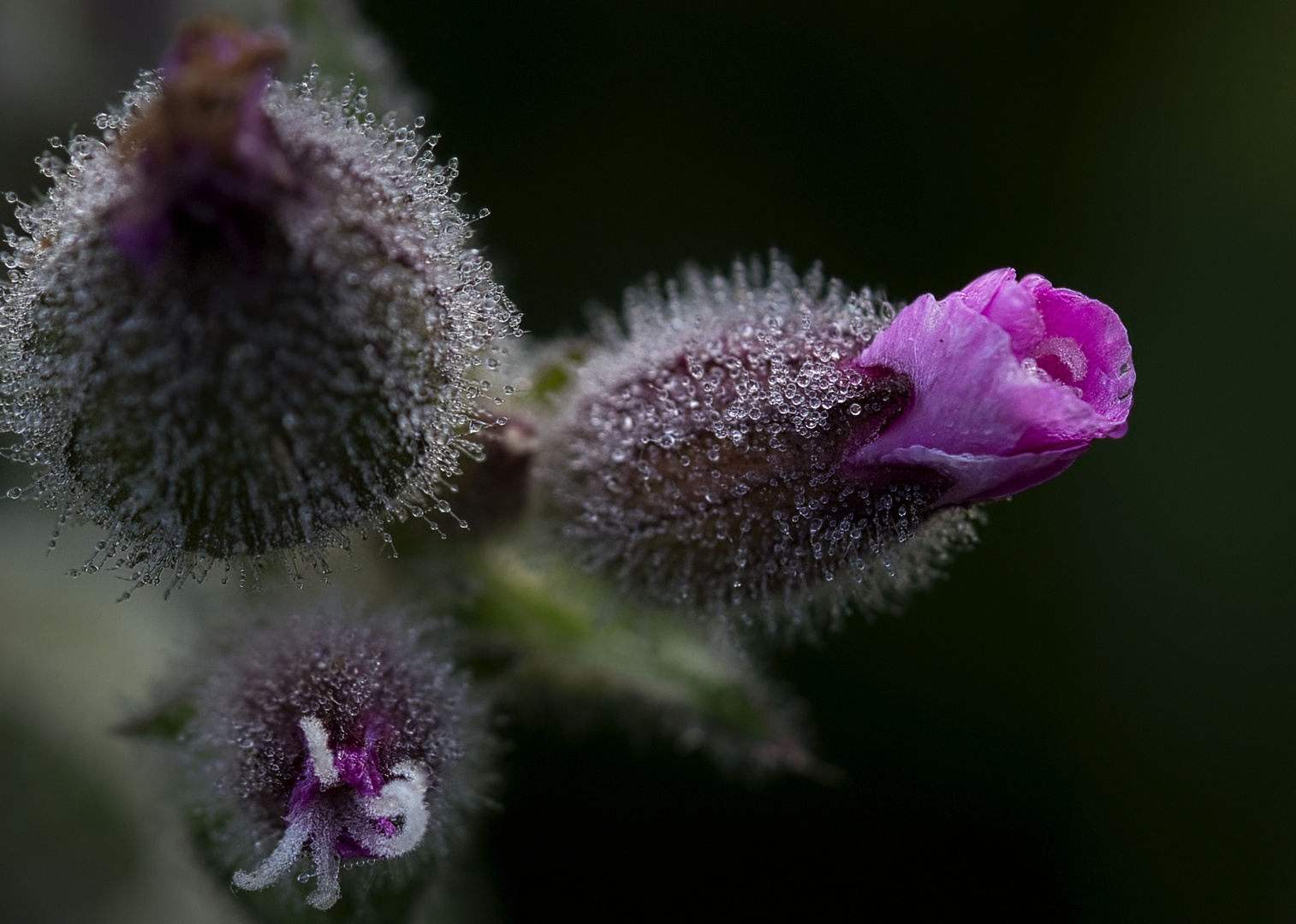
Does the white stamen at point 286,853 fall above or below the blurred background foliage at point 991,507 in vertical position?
below

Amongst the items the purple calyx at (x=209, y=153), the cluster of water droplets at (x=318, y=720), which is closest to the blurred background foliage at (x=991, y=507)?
the cluster of water droplets at (x=318, y=720)

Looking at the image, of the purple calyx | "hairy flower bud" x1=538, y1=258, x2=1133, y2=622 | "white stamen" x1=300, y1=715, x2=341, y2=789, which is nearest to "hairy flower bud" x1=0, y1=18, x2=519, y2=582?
the purple calyx

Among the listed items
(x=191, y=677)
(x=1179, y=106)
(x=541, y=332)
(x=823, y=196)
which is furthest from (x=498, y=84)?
(x=191, y=677)

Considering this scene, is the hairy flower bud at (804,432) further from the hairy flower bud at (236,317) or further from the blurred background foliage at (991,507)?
the blurred background foliage at (991,507)

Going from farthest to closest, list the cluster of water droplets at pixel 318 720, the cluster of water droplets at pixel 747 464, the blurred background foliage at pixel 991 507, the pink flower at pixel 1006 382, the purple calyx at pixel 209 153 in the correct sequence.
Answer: the blurred background foliage at pixel 991 507 → the cluster of water droplets at pixel 747 464 → the cluster of water droplets at pixel 318 720 → the pink flower at pixel 1006 382 → the purple calyx at pixel 209 153

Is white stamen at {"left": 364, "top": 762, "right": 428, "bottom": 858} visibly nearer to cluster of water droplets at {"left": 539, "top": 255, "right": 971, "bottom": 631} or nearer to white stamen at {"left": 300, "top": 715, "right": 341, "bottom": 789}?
white stamen at {"left": 300, "top": 715, "right": 341, "bottom": 789}

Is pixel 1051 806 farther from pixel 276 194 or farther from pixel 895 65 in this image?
pixel 276 194
